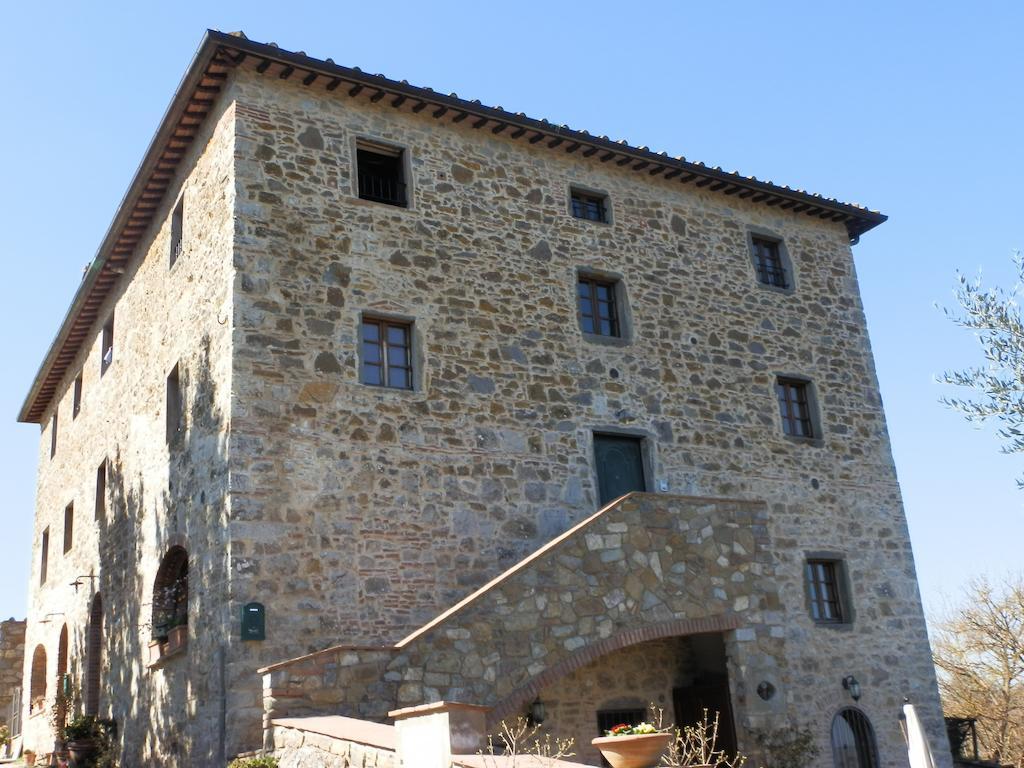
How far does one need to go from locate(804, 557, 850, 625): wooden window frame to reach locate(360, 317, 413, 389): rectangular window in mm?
7273

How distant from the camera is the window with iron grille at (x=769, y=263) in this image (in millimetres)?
17609

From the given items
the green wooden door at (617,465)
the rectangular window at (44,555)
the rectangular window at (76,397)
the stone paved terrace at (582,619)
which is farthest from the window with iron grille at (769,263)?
the rectangular window at (44,555)

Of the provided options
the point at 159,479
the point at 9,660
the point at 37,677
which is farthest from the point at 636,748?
the point at 9,660

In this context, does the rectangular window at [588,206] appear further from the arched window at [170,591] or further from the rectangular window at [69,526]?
the rectangular window at [69,526]

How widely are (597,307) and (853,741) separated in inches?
300

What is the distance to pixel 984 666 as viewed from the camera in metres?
24.8

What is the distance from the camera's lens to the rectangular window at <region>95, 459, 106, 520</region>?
59.0 ft

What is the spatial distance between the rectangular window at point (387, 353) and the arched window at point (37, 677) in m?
13.5

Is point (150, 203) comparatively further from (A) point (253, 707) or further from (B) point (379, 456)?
(A) point (253, 707)

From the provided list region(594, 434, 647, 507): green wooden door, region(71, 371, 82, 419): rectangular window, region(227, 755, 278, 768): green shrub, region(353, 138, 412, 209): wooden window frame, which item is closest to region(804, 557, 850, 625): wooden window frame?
region(594, 434, 647, 507): green wooden door

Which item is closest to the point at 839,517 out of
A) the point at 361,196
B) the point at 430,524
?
the point at 430,524

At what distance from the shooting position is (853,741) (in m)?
15.2

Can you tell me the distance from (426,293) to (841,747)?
29.9ft

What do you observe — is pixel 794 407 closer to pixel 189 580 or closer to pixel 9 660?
pixel 189 580
